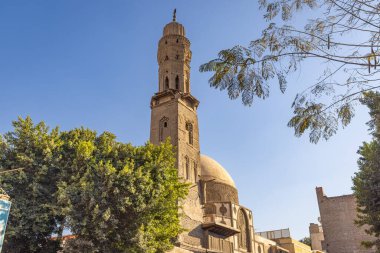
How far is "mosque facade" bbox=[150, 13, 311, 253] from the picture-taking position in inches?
1134

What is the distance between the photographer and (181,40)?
37.7 metres

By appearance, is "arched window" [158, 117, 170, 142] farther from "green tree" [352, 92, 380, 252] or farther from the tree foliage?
"green tree" [352, 92, 380, 252]

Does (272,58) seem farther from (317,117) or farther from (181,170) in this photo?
(181,170)

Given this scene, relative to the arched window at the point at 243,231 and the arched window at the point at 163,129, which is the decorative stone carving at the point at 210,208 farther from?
the arched window at the point at 163,129

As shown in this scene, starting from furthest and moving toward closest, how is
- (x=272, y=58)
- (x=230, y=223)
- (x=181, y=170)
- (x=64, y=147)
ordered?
(x=230, y=223) < (x=181, y=170) < (x=64, y=147) < (x=272, y=58)

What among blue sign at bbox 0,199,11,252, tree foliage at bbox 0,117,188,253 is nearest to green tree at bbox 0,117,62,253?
tree foliage at bbox 0,117,188,253

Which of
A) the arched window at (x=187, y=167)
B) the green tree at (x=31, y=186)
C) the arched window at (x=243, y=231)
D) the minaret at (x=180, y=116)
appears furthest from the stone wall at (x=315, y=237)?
the green tree at (x=31, y=186)

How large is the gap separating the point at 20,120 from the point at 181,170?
48.4 ft

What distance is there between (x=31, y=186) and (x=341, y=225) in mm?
30847

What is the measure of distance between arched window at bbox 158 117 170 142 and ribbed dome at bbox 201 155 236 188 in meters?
7.04

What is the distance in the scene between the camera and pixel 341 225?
→ 35.0m

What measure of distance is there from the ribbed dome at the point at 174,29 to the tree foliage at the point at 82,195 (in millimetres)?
22414

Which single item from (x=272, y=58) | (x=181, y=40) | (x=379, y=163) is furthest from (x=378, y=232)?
(x=181, y=40)

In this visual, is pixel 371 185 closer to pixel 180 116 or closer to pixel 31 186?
pixel 31 186
